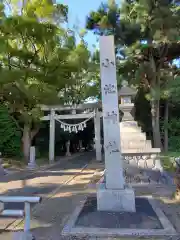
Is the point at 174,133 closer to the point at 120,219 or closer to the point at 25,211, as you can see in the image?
the point at 120,219

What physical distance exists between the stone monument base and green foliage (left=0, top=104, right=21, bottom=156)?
1167 centimetres

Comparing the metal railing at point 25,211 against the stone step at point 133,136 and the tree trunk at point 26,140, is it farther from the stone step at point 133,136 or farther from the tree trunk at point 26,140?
the tree trunk at point 26,140

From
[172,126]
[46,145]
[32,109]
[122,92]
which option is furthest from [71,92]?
[122,92]

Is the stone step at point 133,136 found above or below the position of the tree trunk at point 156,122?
below

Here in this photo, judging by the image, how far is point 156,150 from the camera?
7.25 m

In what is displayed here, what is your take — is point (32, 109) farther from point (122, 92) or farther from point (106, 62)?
point (106, 62)

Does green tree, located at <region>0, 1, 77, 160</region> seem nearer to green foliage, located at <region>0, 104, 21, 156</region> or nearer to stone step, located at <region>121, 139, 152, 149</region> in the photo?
green foliage, located at <region>0, 104, 21, 156</region>

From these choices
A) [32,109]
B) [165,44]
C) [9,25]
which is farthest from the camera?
[32,109]

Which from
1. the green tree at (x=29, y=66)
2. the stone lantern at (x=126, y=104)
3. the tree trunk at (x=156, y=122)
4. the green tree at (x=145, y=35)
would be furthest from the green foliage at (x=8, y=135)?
the stone lantern at (x=126, y=104)

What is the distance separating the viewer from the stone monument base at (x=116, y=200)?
4403 mm

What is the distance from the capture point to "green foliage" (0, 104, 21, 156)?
14898 mm

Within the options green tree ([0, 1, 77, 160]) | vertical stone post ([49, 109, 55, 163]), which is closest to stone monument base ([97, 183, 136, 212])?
green tree ([0, 1, 77, 160])

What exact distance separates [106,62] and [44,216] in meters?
3.04

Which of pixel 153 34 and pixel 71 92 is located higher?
pixel 153 34
